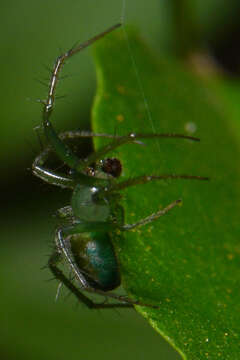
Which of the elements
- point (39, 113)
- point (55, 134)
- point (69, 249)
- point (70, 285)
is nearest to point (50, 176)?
point (55, 134)

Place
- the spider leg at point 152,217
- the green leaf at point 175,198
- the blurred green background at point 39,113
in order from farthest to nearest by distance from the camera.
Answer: the blurred green background at point 39,113 < the spider leg at point 152,217 < the green leaf at point 175,198

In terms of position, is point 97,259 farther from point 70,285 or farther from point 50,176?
point 50,176

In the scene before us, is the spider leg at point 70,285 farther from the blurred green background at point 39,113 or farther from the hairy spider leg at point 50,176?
the blurred green background at point 39,113

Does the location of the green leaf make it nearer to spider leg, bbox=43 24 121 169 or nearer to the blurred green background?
spider leg, bbox=43 24 121 169

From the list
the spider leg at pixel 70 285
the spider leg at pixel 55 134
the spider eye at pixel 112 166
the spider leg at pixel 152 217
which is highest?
the spider leg at pixel 55 134

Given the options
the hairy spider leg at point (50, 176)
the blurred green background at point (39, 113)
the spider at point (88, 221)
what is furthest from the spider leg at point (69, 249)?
the blurred green background at point (39, 113)

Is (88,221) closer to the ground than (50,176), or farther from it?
closer to the ground
